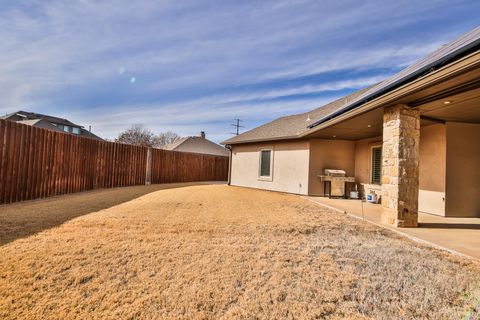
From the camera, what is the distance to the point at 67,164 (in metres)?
9.26

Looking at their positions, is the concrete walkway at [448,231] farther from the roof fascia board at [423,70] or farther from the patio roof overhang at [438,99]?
the roof fascia board at [423,70]

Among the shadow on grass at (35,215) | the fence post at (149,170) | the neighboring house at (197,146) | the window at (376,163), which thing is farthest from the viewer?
the neighboring house at (197,146)

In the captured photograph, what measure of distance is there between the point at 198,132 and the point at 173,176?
63.1 ft

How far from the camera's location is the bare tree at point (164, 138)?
4404 centimetres

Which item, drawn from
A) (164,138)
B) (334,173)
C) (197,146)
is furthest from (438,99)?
(164,138)

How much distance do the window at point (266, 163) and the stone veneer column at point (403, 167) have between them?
7.26 m

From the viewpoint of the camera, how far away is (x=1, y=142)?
6.53 m

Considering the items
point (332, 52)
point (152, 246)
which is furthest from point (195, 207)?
point (332, 52)

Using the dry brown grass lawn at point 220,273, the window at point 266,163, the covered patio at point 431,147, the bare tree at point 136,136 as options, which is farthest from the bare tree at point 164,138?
the dry brown grass lawn at point 220,273

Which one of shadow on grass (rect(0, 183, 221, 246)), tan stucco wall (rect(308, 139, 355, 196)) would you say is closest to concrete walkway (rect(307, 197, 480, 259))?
tan stucco wall (rect(308, 139, 355, 196))

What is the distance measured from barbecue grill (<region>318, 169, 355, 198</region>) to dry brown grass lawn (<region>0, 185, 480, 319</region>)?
5.62 metres

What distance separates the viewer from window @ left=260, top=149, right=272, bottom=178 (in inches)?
492

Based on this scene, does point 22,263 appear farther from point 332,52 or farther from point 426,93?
point 332,52

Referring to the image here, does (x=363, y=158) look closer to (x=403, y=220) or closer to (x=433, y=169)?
(x=433, y=169)
